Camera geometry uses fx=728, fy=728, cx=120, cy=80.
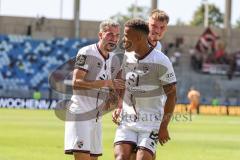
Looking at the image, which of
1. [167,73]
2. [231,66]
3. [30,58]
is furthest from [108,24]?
[30,58]

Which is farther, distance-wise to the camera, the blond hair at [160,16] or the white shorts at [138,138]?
the blond hair at [160,16]

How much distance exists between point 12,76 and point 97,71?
47.6 m

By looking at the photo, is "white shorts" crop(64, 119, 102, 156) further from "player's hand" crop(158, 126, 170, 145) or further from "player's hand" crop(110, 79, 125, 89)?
"player's hand" crop(158, 126, 170, 145)

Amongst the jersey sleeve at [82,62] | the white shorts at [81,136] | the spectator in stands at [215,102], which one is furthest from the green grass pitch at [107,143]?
the spectator in stands at [215,102]

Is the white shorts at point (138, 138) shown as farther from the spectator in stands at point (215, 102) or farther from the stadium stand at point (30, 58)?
the stadium stand at point (30, 58)

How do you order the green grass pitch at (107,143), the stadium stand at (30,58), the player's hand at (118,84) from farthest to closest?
the stadium stand at (30,58)
the green grass pitch at (107,143)
the player's hand at (118,84)

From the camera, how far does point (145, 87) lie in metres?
9.33

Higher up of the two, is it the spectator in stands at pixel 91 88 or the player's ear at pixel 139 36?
the player's ear at pixel 139 36

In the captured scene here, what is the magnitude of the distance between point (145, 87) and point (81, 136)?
4.42ft

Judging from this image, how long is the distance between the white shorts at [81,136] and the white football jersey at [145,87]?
88 cm

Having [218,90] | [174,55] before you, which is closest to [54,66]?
[174,55]

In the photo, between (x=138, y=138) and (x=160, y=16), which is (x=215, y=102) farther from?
(x=138, y=138)

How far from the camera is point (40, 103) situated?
46438 millimetres

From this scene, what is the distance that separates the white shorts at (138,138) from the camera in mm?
9141
